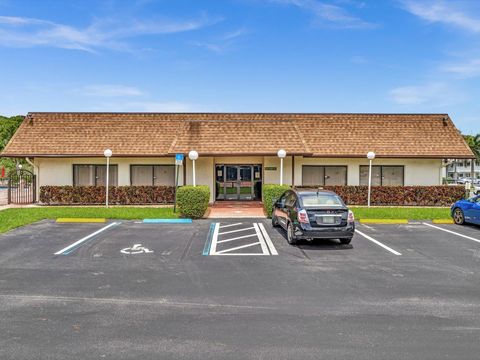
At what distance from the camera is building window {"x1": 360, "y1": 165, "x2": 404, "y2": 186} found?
23719 millimetres

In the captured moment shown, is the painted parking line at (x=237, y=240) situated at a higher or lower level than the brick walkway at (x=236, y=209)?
lower

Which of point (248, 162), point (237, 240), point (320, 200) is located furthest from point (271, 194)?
point (248, 162)

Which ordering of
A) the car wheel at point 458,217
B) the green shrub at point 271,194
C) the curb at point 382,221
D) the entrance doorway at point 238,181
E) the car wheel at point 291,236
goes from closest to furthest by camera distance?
1. the car wheel at point 291,236
2. the car wheel at point 458,217
3. the curb at point 382,221
4. the green shrub at point 271,194
5. the entrance doorway at point 238,181

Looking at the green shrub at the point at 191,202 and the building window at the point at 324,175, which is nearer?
the green shrub at the point at 191,202

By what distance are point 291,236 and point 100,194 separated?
13521mm

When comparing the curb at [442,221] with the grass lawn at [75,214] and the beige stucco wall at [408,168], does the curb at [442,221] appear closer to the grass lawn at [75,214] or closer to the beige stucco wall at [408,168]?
the beige stucco wall at [408,168]

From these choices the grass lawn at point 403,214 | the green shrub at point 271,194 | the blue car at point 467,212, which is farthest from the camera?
the grass lawn at point 403,214

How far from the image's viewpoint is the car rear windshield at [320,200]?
11.6 metres

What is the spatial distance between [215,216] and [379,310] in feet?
39.6

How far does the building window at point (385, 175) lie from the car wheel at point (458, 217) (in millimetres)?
7614

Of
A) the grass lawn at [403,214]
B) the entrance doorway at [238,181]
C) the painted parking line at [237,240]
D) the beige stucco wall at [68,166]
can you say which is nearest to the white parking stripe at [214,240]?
the painted parking line at [237,240]

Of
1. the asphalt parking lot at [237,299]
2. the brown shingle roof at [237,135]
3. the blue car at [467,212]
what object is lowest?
the asphalt parking lot at [237,299]

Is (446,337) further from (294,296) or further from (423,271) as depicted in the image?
(423,271)

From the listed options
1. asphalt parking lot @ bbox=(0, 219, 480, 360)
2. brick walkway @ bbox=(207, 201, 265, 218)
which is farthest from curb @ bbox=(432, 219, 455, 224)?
brick walkway @ bbox=(207, 201, 265, 218)
